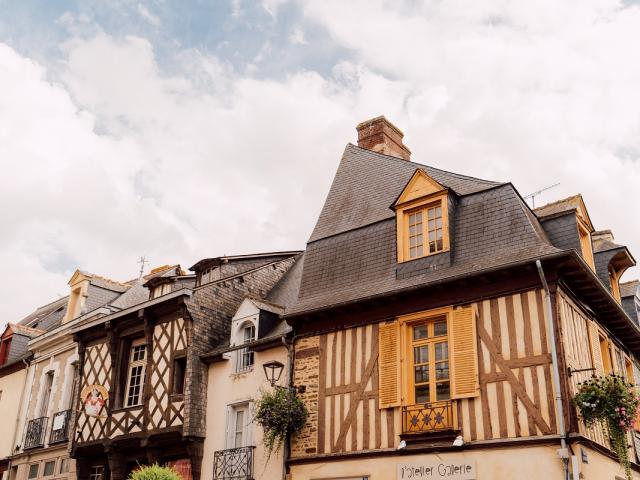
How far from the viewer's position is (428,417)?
10.5 m

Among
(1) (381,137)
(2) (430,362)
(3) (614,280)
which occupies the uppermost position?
(1) (381,137)

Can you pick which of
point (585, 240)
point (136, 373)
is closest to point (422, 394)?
point (585, 240)

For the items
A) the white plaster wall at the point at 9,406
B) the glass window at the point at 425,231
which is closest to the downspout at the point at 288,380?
the glass window at the point at 425,231

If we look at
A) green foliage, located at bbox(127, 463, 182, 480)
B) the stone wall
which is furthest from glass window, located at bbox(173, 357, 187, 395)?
the stone wall

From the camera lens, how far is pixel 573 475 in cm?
897

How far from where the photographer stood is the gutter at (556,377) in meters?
9.04

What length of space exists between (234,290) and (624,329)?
26.4ft

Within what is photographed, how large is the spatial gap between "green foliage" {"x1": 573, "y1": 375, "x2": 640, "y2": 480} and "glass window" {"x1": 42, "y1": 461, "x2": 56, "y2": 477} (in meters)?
13.0

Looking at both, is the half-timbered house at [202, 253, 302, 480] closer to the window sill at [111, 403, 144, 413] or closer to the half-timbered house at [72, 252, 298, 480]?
the half-timbered house at [72, 252, 298, 480]

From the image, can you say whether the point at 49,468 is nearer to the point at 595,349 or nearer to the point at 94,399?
the point at 94,399

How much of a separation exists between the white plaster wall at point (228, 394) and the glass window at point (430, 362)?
A: 2.71 metres

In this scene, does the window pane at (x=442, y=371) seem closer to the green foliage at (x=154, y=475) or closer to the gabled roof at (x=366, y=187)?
the gabled roof at (x=366, y=187)

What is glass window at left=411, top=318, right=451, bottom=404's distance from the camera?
10.7 metres

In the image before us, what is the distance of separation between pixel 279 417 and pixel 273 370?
1.09m
